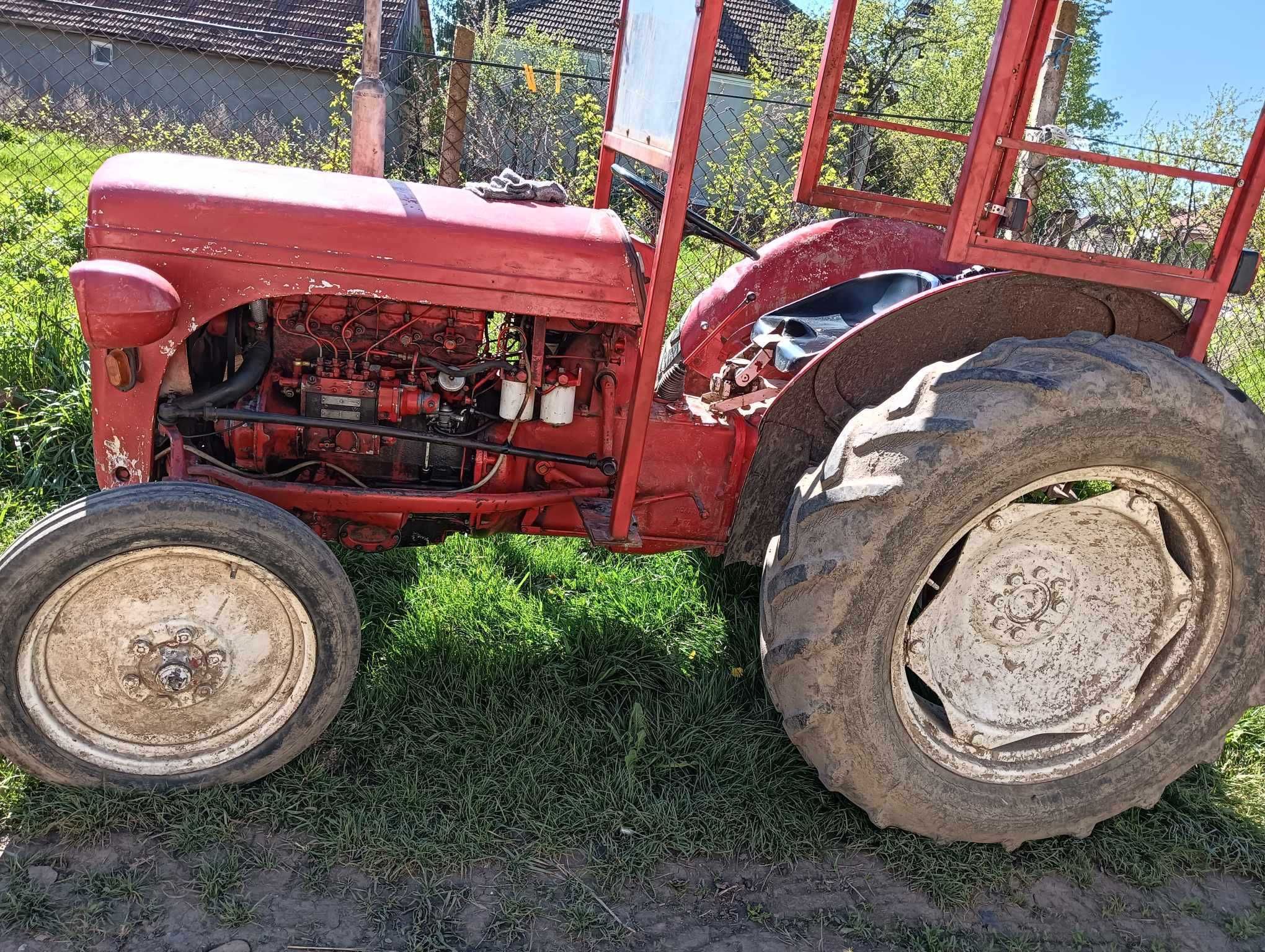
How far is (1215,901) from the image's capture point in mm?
2562

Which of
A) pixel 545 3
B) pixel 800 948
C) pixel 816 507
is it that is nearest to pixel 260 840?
pixel 800 948

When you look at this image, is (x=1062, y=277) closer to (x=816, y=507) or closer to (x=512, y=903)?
(x=816, y=507)

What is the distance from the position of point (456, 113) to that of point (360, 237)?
3.29 metres

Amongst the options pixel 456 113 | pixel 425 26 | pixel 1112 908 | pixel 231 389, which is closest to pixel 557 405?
pixel 231 389

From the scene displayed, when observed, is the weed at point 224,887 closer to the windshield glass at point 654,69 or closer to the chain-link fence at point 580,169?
the windshield glass at point 654,69

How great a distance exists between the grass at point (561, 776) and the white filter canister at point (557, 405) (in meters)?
0.77

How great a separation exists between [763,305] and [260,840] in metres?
2.46

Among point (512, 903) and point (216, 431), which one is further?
point (216, 431)

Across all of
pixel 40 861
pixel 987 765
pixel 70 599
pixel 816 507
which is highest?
pixel 816 507

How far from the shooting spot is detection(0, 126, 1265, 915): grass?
233cm

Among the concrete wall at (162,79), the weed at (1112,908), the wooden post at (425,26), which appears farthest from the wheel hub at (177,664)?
the wooden post at (425,26)

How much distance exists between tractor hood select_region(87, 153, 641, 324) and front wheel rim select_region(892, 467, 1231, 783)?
3.74 feet

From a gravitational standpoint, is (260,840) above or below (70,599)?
below

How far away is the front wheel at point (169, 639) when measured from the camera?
2.17m
